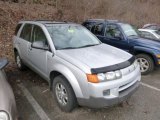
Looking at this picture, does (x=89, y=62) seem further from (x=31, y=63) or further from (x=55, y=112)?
(x=31, y=63)

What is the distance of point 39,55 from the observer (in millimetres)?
4305

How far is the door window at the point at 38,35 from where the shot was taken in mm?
4224

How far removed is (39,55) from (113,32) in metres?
3.28

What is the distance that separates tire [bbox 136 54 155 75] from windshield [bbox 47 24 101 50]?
83.7 inches

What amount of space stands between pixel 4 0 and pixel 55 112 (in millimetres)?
10973

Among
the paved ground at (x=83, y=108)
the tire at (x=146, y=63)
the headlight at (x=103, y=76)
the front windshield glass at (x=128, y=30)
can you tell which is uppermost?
the front windshield glass at (x=128, y=30)

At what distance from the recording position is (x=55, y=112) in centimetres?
373

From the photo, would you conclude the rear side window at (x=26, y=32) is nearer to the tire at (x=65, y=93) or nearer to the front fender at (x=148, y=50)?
the tire at (x=65, y=93)

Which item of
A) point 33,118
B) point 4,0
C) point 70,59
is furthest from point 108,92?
point 4,0

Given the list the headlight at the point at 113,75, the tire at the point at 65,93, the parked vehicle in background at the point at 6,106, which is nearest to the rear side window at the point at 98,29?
the tire at the point at 65,93

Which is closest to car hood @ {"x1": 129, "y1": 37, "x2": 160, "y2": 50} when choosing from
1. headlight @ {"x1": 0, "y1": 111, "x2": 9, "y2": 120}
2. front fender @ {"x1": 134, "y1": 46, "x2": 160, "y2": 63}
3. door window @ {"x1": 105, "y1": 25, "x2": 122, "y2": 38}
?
front fender @ {"x1": 134, "y1": 46, "x2": 160, "y2": 63}

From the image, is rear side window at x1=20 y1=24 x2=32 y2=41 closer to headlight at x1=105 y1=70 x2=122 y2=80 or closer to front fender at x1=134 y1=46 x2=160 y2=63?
headlight at x1=105 y1=70 x2=122 y2=80

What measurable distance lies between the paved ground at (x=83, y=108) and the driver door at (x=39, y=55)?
0.57 metres

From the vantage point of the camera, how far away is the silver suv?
312cm
